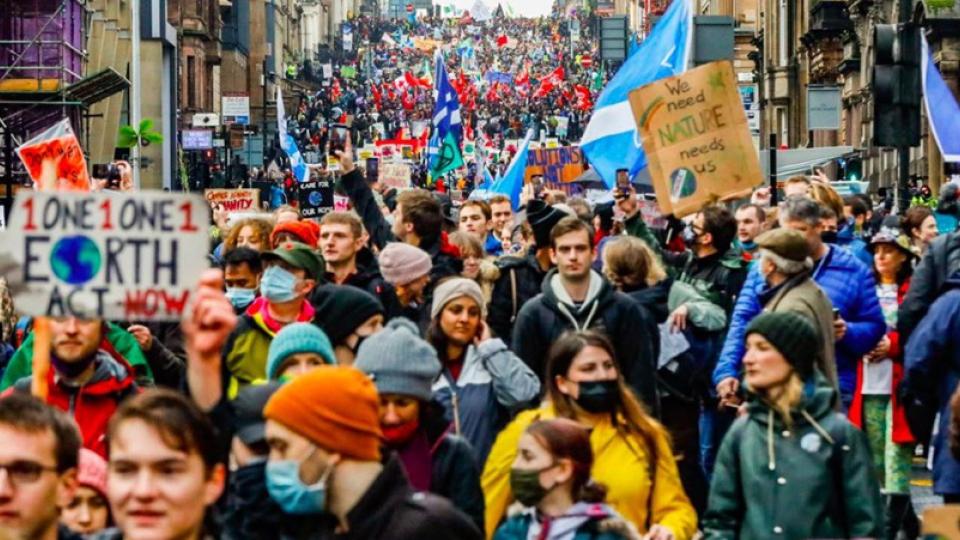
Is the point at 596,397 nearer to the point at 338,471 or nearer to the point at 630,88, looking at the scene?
the point at 338,471

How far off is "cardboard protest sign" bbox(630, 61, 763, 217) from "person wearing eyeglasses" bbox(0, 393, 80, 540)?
8184mm

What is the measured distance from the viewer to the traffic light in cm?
1520

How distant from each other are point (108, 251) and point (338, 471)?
3.10 feet

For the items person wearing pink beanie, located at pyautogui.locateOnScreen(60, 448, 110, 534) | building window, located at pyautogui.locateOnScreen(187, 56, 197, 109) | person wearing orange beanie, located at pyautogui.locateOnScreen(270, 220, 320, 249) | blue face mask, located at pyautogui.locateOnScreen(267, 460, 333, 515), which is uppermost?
building window, located at pyautogui.locateOnScreen(187, 56, 197, 109)

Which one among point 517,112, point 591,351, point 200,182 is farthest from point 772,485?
point 517,112

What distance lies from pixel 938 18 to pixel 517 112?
210 ft

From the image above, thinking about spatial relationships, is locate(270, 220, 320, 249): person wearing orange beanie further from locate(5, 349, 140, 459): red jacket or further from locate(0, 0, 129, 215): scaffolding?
locate(0, 0, 129, 215): scaffolding

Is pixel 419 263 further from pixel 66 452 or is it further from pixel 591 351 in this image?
pixel 66 452

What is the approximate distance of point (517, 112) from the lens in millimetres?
99750

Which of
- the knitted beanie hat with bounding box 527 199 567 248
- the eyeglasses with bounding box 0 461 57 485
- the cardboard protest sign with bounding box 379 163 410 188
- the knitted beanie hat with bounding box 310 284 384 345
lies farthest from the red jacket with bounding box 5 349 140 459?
the cardboard protest sign with bounding box 379 163 410 188

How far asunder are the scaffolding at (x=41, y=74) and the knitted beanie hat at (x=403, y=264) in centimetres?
2580

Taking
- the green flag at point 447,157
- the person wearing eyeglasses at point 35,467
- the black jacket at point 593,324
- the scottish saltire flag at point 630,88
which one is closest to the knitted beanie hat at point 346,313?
the black jacket at point 593,324

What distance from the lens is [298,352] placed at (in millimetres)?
6980

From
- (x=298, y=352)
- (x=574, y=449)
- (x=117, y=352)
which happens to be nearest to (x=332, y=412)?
(x=574, y=449)
